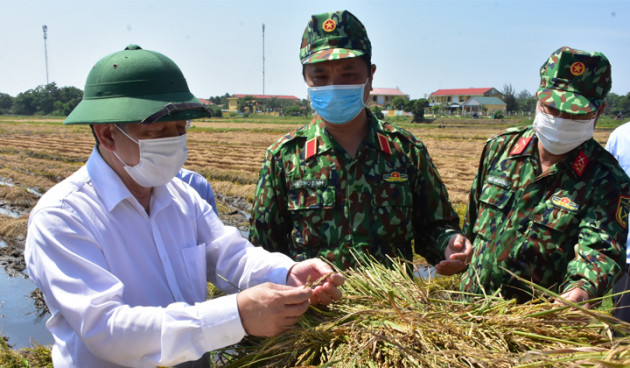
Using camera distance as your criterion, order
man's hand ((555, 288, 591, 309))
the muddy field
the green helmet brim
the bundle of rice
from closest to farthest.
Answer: the bundle of rice, the green helmet brim, man's hand ((555, 288, 591, 309)), the muddy field

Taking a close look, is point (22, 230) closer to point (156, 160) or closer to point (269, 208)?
point (269, 208)

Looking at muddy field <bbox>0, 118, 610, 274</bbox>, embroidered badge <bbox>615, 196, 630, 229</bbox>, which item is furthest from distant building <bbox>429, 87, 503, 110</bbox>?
embroidered badge <bbox>615, 196, 630, 229</bbox>

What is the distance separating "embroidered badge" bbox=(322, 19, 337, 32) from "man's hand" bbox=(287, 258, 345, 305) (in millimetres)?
1308

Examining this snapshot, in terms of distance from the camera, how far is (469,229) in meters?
2.82

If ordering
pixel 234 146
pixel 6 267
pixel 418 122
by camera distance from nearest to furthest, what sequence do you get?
pixel 6 267, pixel 234 146, pixel 418 122

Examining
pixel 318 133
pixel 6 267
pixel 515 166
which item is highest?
pixel 318 133

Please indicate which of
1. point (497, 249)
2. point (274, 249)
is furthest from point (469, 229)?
point (274, 249)

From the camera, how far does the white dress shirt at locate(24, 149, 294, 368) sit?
1.26 meters

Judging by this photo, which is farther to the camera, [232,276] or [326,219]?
[326,219]

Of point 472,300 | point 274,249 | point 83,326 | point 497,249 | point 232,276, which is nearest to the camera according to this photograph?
point 83,326

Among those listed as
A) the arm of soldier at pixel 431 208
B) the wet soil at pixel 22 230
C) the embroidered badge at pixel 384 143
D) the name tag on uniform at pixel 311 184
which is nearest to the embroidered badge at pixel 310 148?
the name tag on uniform at pixel 311 184

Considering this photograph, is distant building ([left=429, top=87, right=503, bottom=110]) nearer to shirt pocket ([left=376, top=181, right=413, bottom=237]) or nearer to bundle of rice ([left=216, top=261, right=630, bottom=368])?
shirt pocket ([left=376, top=181, right=413, bottom=237])

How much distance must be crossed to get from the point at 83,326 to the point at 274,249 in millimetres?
1334

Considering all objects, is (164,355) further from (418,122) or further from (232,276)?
(418,122)
